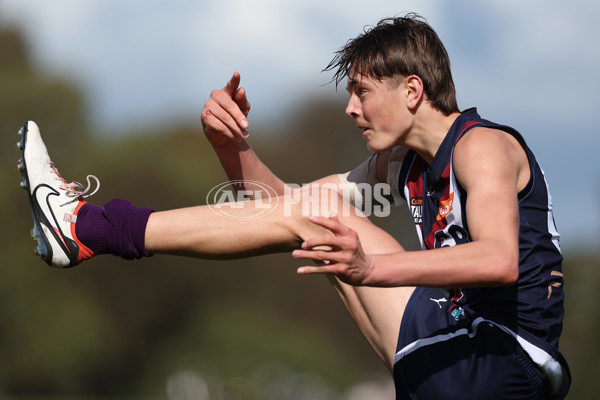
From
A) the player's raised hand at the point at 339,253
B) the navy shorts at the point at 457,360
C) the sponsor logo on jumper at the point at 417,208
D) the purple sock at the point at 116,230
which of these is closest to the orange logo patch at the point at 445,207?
the sponsor logo on jumper at the point at 417,208

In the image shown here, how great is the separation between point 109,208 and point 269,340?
1271 cm

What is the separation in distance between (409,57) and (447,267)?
1207 millimetres

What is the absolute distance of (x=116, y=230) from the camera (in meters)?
2.96

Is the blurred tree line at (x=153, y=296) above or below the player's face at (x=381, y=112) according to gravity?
below

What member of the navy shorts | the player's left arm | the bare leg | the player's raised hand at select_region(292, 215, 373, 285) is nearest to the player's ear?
the bare leg

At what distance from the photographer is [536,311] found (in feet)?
9.66

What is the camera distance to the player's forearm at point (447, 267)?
2342 millimetres

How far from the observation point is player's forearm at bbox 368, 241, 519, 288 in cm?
234

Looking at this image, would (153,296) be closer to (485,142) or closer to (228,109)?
(228,109)

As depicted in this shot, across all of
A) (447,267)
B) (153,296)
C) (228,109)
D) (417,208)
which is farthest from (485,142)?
(153,296)

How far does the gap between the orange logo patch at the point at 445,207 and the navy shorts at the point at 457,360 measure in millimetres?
338

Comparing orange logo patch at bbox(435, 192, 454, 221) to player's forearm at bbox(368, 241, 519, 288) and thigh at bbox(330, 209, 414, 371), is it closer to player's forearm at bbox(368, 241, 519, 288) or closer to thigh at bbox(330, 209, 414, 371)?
thigh at bbox(330, 209, 414, 371)

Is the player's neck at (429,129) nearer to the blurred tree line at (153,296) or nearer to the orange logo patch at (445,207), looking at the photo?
the orange logo patch at (445,207)

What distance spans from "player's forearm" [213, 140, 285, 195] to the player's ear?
34.6 inches
